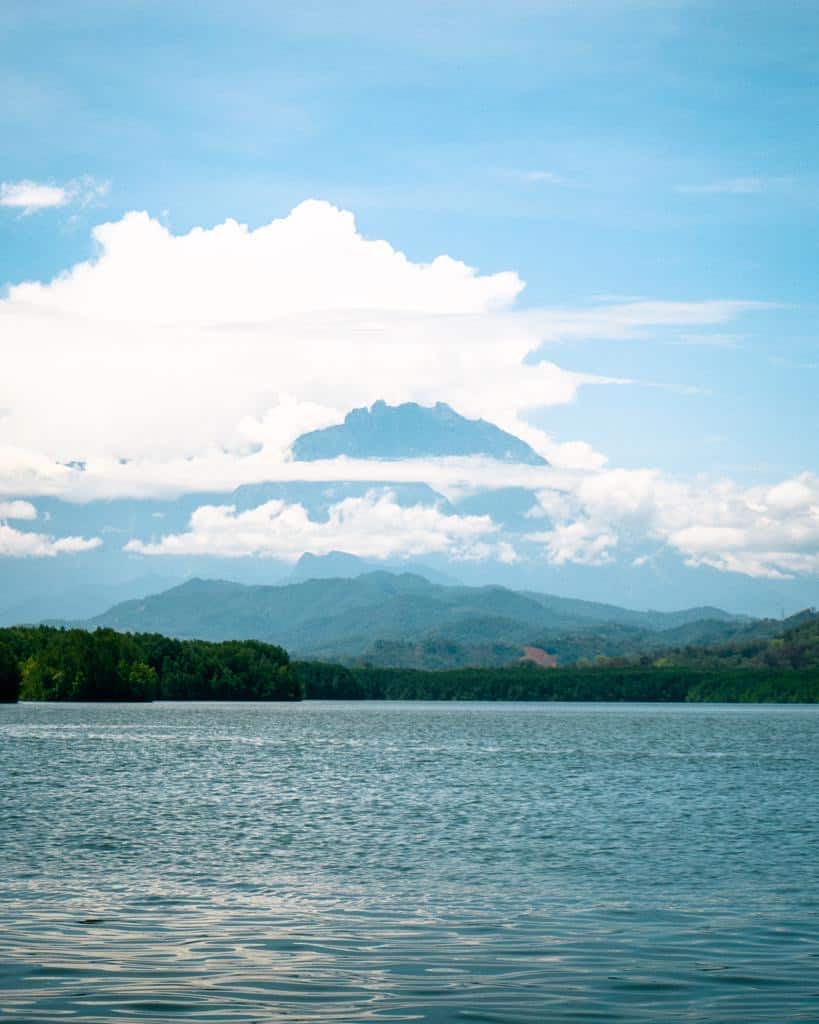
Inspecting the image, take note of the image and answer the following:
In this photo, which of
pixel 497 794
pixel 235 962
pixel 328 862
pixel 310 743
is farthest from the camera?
pixel 310 743

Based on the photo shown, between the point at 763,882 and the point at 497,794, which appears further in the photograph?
the point at 497,794

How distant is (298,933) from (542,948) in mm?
6530

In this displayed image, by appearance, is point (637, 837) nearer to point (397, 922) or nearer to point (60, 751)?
point (397, 922)

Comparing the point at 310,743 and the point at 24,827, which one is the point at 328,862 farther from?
the point at 310,743

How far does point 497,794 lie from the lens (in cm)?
8569

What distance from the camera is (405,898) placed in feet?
145

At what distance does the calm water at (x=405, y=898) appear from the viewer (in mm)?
29672

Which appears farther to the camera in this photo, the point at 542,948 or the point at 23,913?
the point at 23,913

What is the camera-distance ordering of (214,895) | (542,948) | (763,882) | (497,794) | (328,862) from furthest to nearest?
1. (497,794)
2. (328,862)
3. (763,882)
4. (214,895)
5. (542,948)

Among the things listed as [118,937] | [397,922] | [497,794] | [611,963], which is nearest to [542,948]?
[611,963]

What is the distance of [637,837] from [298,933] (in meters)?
27.7

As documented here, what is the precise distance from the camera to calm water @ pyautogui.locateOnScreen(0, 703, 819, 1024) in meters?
29.7

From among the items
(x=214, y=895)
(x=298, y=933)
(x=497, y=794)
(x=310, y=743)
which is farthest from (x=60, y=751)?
(x=298, y=933)

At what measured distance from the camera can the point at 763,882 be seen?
4834cm
